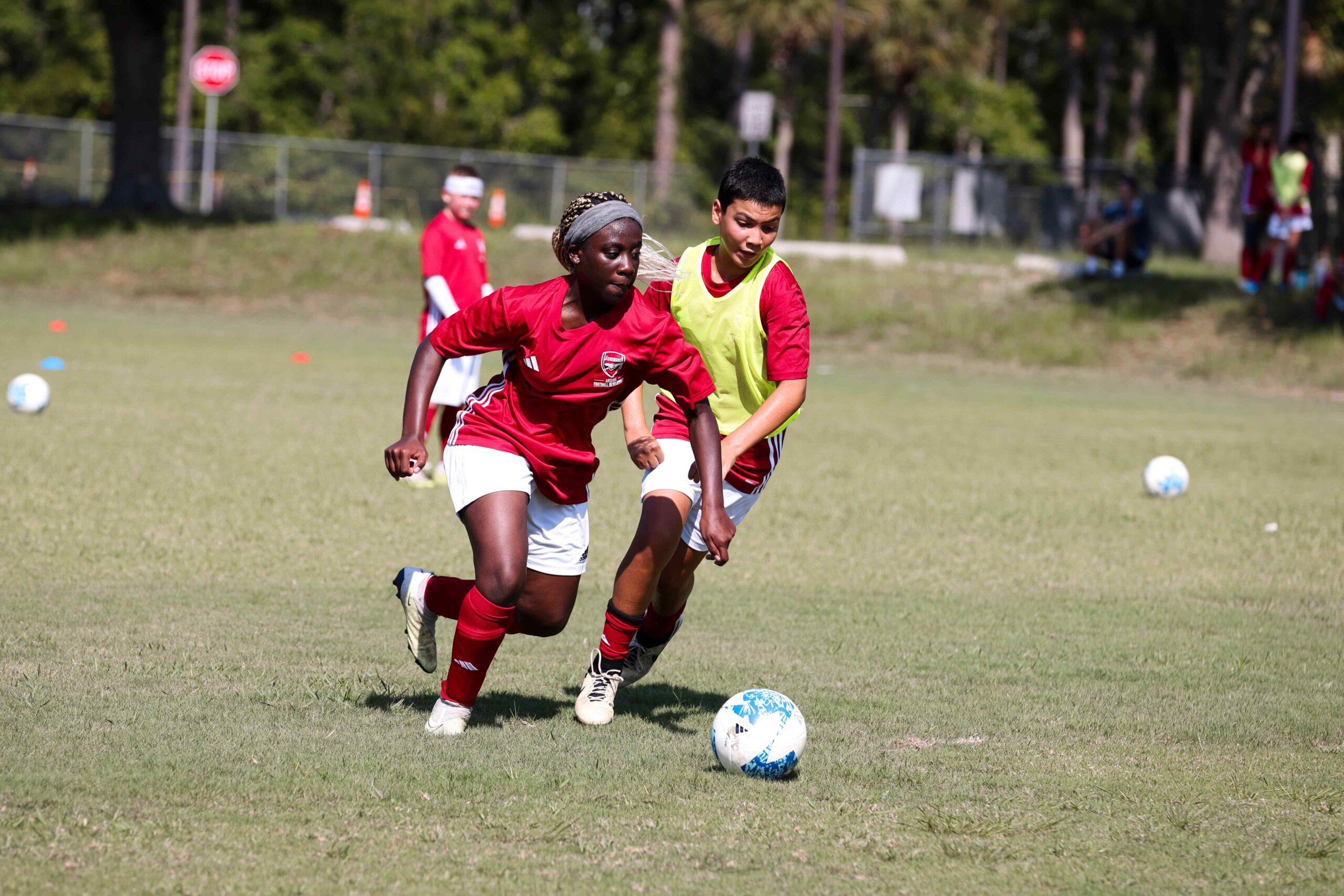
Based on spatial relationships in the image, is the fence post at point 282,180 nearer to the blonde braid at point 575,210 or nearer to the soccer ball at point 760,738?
the blonde braid at point 575,210

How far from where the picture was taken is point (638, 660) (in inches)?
229

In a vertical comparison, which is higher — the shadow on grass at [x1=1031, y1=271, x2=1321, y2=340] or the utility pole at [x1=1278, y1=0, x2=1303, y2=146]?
the utility pole at [x1=1278, y1=0, x2=1303, y2=146]

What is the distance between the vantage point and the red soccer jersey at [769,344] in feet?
18.7

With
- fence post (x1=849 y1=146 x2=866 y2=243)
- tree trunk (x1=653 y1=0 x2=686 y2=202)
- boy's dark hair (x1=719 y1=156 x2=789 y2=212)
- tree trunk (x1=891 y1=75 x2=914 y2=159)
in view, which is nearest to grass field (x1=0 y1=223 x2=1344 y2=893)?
boy's dark hair (x1=719 y1=156 x2=789 y2=212)

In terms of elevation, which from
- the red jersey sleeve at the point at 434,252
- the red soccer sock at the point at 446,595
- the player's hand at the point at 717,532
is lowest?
the red soccer sock at the point at 446,595

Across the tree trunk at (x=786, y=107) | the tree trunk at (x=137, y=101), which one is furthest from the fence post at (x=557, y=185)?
the tree trunk at (x=786, y=107)

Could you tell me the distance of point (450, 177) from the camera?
10.9 metres

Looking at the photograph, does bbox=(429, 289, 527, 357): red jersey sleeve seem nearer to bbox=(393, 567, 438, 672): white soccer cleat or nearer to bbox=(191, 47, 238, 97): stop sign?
bbox=(393, 567, 438, 672): white soccer cleat

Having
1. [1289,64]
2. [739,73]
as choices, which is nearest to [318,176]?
[739,73]

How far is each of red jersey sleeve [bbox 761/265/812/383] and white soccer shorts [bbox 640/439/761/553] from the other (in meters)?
0.44

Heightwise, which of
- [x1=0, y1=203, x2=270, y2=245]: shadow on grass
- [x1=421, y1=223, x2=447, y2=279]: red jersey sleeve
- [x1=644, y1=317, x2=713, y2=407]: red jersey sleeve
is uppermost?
[x1=0, y1=203, x2=270, y2=245]: shadow on grass

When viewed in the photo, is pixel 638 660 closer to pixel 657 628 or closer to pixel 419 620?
pixel 657 628

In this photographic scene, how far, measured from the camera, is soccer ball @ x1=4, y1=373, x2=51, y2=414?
41.9ft

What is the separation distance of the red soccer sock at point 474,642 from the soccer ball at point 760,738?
80 centimetres
